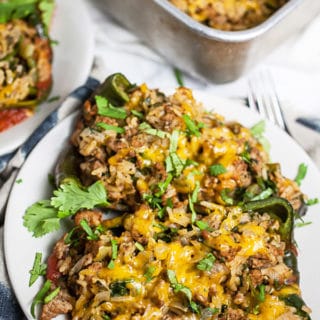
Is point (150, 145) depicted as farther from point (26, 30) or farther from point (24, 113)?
point (26, 30)

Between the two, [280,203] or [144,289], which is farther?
[280,203]

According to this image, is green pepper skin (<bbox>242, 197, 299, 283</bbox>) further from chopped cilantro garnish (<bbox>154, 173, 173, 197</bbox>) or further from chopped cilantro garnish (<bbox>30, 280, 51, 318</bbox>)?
chopped cilantro garnish (<bbox>30, 280, 51, 318</bbox>)

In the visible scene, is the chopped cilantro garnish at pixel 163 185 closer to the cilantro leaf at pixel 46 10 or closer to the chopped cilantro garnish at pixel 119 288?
the chopped cilantro garnish at pixel 119 288

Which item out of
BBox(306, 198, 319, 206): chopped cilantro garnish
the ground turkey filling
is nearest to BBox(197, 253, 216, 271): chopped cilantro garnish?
the ground turkey filling

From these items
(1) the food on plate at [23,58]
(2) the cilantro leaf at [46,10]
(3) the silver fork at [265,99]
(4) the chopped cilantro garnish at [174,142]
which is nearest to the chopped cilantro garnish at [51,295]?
(4) the chopped cilantro garnish at [174,142]

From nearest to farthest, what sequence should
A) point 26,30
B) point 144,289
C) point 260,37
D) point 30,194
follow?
1. point 144,289
2. point 30,194
3. point 260,37
4. point 26,30

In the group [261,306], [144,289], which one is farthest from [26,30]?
[261,306]

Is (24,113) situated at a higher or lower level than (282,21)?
lower
